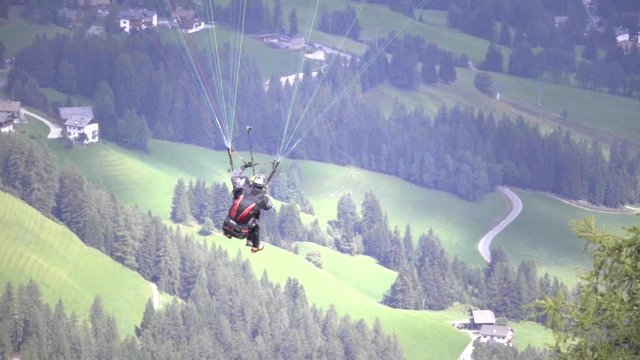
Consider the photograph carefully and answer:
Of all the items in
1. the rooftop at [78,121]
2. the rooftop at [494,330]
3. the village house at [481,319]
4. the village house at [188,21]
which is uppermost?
the village house at [188,21]

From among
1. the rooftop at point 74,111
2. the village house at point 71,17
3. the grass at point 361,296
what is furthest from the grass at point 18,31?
the grass at point 361,296

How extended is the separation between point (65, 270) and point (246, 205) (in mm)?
80195

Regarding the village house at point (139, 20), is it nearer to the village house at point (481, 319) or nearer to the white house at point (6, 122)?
the white house at point (6, 122)

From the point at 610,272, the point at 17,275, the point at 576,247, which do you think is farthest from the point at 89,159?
the point at 610,272

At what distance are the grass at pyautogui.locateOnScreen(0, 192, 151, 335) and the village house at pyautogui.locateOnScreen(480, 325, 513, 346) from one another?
24.9m

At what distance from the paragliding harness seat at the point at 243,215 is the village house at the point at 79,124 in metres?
115

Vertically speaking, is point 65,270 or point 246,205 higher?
point 246,205

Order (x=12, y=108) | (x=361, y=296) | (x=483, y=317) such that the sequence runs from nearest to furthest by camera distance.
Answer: (x=483, y=317) → (x=361, y=296) → (x=12, y=108)

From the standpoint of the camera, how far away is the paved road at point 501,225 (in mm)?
143625

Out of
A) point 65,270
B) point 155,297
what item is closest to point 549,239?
point 155,297

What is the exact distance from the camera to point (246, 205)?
124ft

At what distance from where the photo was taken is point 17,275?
11362cm

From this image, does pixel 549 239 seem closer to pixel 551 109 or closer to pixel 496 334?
pixel 496 334

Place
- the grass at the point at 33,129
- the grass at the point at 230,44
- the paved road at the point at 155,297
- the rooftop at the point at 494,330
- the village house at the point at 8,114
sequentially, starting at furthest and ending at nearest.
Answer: the grass at the point at 230,44, the grass at the point at 33,129, the village house at the point at 8,114, the rooftop at the point at 494,330, the paved road at the point at 155,297
